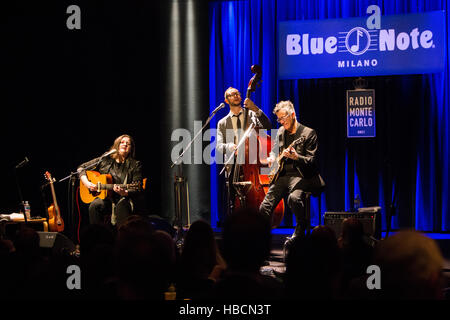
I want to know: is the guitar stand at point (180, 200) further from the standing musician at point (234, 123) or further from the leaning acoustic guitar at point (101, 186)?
the standing musician at point (234, 123)

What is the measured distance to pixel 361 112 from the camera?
779cm

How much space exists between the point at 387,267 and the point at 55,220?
5690 mm

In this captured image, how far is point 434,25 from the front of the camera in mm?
Answer: 7598

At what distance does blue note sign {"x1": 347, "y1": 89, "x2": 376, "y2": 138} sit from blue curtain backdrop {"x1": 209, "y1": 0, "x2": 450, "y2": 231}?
16 cm

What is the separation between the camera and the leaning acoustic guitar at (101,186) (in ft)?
20.8

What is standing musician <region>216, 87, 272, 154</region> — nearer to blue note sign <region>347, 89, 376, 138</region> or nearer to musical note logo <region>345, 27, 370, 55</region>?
blue note sign <region>347, 89, 376, 138</region>

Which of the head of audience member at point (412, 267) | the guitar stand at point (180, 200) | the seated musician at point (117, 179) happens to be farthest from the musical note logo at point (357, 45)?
the head of audience member at point (412, 267)

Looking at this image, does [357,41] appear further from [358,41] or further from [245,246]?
[245,246]

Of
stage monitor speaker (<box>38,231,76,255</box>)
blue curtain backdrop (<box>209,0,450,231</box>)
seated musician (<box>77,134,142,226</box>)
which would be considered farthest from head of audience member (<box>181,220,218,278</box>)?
blue curtain backdrop (<box>209,0,450,231</box>)

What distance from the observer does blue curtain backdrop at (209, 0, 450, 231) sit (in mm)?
7691

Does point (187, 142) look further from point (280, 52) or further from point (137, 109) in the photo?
point (280, 52)

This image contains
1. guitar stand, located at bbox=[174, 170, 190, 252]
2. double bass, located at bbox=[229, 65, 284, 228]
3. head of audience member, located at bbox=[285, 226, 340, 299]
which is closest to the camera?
head of audience member, located at bbox=[285, 226, 340, 299]

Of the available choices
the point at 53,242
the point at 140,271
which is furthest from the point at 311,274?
the point at 53,242
